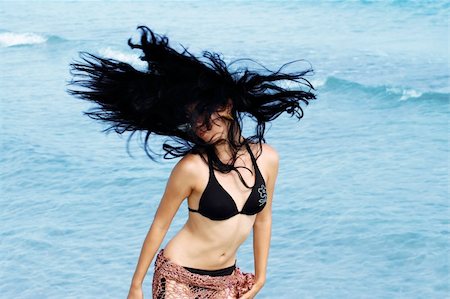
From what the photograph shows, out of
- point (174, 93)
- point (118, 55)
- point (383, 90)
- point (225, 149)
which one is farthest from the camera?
point (118, 55)

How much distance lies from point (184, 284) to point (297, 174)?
5.32 m

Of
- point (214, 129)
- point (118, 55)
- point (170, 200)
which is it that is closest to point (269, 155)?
point (214, 129)

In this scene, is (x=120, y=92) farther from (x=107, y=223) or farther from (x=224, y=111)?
(x=107, y=223)

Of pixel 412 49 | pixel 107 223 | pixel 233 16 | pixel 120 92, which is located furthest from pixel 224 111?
pixel 233 16

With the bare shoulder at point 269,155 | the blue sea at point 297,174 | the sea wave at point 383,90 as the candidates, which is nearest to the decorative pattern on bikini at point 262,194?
the bare shoulder at point 269,155

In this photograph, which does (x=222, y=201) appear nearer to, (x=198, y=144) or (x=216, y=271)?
(x=198, y=144)

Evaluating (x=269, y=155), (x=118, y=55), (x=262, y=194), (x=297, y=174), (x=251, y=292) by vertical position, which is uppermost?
(x=269, y=155)

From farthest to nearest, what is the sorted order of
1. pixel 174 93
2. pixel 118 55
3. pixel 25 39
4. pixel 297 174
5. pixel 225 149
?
pixel 25 39 → pixel 118 55 → pixel 297 174 → pixel 225 149 → pixel 174 93

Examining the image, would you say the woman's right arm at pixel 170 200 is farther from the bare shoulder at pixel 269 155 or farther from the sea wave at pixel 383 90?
the sea wave at pixel 383 90

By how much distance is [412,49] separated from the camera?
16.2 meters

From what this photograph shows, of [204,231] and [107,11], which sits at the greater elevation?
[204,231]

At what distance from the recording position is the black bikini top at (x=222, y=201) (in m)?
4.55

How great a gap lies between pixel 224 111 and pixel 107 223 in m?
4.51

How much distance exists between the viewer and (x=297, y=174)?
392 inches
